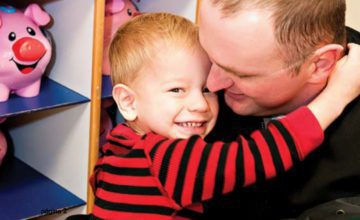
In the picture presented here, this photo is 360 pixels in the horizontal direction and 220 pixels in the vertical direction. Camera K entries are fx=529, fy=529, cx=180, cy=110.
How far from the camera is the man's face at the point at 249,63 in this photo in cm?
89

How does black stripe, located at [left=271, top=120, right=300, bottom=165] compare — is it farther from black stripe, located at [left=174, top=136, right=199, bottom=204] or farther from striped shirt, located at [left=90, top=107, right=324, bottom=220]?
black stripe, located at [left=174, top=136, right=199, bottom=204]

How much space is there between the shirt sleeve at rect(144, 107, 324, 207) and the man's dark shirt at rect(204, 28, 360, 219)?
0.08m

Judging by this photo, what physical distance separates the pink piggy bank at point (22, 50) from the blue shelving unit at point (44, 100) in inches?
1.0

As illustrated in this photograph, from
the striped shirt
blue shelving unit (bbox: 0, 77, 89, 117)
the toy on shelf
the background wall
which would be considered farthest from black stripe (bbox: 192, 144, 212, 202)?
the background wall

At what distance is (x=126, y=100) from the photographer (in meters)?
1.06

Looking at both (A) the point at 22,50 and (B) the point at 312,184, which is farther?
(A) the point at 22,50

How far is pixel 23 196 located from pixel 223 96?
36.0 inches

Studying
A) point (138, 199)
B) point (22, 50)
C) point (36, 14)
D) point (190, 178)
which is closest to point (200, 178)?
point (190, 178)

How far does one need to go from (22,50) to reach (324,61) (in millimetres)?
936

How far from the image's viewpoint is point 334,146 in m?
0.93

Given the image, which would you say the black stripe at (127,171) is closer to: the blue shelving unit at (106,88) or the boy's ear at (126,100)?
the boy's ear at (126,100)

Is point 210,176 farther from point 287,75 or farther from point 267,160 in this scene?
point 287,75

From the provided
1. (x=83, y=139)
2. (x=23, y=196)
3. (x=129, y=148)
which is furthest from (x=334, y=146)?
(x=23, y=196)

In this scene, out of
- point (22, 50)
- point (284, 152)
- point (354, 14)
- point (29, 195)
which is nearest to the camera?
point (284, 152)
